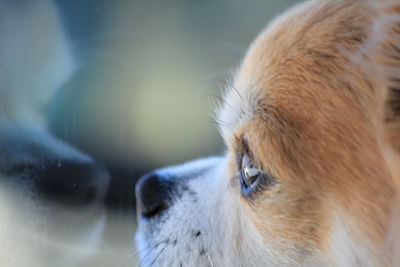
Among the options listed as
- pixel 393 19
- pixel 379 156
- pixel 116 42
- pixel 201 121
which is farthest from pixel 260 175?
pixel 116 42

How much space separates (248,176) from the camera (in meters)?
1.01

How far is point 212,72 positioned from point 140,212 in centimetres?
46

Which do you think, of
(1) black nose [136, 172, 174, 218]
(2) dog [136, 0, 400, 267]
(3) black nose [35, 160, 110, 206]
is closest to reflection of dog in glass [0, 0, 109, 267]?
(3) black nose [35, 160, 110, 206]

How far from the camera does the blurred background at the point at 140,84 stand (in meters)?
1.35

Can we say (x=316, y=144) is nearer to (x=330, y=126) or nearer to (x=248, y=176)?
(x=330, y=126)

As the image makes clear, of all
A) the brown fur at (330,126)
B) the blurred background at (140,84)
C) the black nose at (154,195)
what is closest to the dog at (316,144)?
the brown fur at (330,126)

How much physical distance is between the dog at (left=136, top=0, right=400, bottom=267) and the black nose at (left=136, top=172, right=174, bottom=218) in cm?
15

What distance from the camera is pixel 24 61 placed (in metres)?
1.28

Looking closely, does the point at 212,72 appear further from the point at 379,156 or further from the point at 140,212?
the point at 379,156

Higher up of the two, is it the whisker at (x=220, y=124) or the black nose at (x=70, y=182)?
the black nose at (x=70, y=182)

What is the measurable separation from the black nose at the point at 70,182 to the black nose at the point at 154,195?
14 centimetres

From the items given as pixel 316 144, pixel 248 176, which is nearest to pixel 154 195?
pixel 248 176

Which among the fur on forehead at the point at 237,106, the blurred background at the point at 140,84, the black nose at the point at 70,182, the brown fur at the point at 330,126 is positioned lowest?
the brown fur at the point at 330,126

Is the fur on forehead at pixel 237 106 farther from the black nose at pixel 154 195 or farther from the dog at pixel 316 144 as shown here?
the black nose at pixel 154 195
